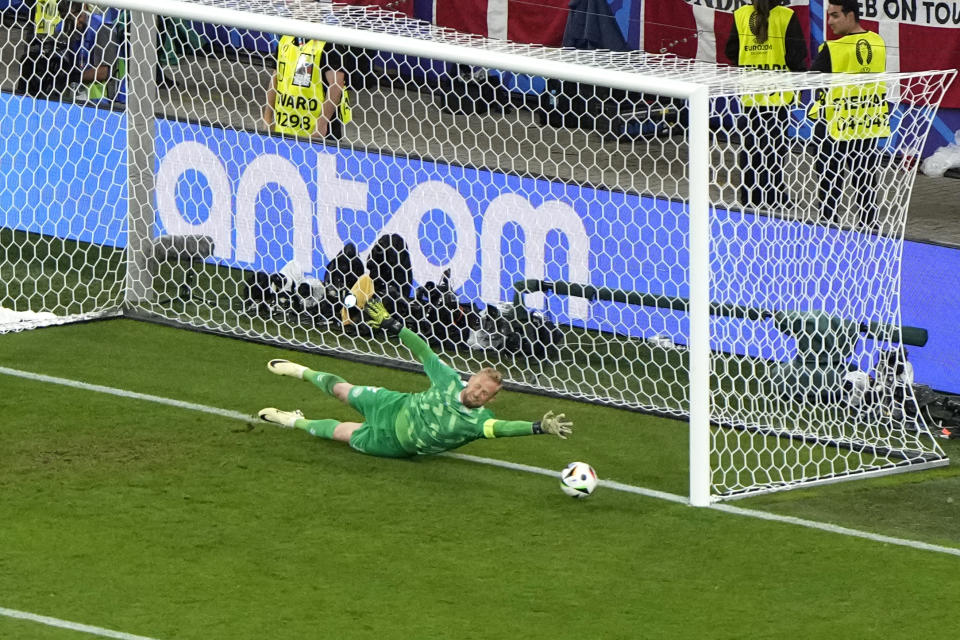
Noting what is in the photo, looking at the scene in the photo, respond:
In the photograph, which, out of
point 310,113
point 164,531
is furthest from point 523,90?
point 164,531

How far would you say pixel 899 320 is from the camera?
433 inches

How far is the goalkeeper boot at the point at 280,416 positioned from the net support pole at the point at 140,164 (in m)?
3.10

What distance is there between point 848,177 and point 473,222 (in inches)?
107

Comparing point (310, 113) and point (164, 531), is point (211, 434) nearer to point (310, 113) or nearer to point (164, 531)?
point (164, 531)

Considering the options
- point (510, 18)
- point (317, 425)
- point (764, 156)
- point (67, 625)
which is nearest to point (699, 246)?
point (764, 156)

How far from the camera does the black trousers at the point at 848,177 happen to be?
11.0m

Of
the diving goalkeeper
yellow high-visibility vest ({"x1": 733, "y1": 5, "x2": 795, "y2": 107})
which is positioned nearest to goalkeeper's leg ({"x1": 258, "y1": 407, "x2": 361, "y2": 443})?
the diving goalkeeper

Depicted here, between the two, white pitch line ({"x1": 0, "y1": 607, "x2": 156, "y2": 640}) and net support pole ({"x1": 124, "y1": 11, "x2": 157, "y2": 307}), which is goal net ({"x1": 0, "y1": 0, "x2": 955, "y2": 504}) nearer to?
net support pole ({"x1": 124, "y1": 11, "x2": 157, "y2": 307})

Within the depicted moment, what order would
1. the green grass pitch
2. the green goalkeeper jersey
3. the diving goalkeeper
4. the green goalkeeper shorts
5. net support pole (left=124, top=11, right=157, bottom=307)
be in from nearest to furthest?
1. the green grass pitch
2. the diving goalkeeper
3. the green goalkeeper jersey
4. the green goalkeeper shorts
5. net support pole (left=124, top=11, right=157, bottom=307)

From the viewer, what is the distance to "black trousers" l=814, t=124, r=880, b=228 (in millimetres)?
10969

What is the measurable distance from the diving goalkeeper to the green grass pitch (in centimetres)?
12

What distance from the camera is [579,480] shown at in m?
9.66

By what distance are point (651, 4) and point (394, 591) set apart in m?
Result: 11.6

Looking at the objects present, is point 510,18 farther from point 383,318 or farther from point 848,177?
point 383,318
